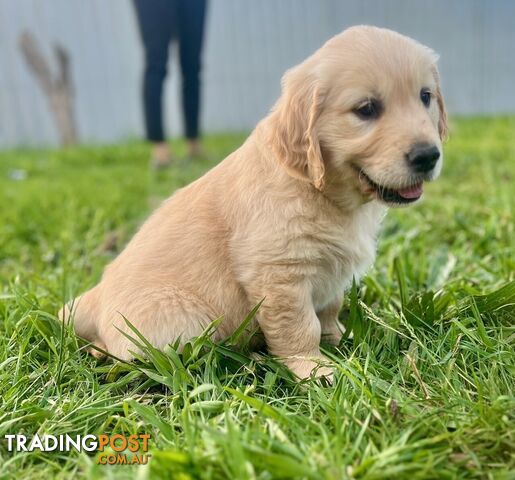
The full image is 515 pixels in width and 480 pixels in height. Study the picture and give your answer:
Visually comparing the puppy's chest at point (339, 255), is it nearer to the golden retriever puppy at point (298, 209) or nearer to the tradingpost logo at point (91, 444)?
the golden retriever puppy at point (298, 209)

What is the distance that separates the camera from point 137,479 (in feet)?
4.67

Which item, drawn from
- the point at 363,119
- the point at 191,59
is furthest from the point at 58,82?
the point at 363,119

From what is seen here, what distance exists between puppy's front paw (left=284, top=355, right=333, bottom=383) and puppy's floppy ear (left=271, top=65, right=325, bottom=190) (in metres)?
0.62

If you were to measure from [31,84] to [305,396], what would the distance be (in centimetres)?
1051

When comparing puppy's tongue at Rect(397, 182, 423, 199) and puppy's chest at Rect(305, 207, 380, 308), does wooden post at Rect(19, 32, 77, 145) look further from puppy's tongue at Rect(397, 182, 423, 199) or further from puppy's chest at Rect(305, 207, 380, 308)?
puppy's tongue at Rect(397, 182, 423, 199)

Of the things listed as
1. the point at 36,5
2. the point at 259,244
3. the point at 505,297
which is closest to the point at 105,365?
the point at 259,244

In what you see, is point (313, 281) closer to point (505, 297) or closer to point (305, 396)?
point (305, 396)

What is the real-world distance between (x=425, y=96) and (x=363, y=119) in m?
0.29

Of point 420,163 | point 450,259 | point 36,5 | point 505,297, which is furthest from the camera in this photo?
point 36,5

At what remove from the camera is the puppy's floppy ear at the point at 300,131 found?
2.07 m

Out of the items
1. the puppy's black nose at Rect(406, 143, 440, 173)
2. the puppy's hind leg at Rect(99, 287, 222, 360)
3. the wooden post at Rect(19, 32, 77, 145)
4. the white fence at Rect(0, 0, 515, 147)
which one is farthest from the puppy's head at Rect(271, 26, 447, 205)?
the wooden post at Rect(19, 32, 77, 145)

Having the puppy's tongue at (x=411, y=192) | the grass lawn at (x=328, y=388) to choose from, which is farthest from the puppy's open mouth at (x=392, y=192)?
the grass lawn at (x=328, y=388)

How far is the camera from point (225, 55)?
10.8 meters

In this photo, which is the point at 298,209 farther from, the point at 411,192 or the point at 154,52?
the point at 154,52
